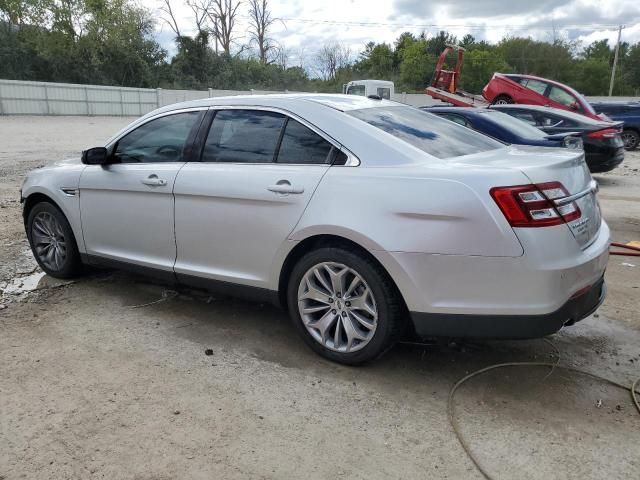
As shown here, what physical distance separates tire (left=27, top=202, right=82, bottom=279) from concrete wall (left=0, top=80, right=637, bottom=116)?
26.2 metres

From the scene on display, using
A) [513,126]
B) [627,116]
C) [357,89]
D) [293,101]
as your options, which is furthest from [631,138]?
[293,101]

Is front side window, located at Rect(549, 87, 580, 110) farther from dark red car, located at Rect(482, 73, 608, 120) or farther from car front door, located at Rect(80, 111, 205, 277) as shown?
car front door, located at Rect(80, 111, 205, 277)

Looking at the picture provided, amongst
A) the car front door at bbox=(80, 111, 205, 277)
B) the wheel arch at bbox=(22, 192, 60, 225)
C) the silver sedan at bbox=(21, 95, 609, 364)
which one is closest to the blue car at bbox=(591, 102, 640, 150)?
the silver sedan at bbox=(21, 95, 609, 364)

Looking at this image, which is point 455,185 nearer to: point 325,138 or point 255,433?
point 325,138

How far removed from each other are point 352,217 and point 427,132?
94cm

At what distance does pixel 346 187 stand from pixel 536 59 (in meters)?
68.0

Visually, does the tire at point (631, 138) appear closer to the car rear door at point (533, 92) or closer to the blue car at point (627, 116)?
the blue car at point (627, 116)

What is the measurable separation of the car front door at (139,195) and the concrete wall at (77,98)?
2675cm

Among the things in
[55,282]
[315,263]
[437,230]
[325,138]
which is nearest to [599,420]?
[437,230]

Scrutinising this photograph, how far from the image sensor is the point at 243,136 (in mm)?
3863

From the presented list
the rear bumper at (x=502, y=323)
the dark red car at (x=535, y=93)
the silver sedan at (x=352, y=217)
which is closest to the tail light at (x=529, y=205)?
the silver sedan at (x=352, y=217)

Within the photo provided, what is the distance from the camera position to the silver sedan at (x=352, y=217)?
287 cm

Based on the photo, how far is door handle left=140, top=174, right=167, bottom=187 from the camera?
13.4ft

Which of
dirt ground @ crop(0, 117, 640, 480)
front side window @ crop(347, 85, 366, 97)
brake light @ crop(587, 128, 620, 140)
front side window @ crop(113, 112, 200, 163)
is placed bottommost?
dirt ground @ crop(0, 117, 640, 480)
